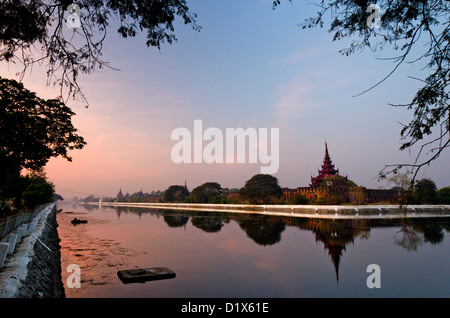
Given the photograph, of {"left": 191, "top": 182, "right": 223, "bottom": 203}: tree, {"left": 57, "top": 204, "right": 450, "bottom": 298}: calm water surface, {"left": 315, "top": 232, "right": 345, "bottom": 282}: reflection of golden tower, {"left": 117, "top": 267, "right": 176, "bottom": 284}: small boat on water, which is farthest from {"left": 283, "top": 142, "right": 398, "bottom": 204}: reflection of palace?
{"left": 117, "top": 267, "right": 176, "bottom": 284}: small boat on water

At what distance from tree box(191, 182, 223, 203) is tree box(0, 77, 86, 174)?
63.0 metres

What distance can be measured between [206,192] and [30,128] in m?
66.5

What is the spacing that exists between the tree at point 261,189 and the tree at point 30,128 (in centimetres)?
4376

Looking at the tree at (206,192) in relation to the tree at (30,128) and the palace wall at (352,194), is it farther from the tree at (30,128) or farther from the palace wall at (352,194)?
the tree at (30,128)

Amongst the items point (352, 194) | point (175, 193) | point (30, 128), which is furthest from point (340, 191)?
point (175, 193)

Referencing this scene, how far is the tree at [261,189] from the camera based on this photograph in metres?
56.3

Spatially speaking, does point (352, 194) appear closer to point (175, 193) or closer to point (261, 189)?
point (261, 189)

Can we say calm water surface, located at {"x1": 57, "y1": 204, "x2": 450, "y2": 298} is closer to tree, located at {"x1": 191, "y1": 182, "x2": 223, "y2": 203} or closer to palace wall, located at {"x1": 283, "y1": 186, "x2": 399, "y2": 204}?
palace wall, located at {"x1": 283, "y1": 186, "x2": 399, "y2": 204}

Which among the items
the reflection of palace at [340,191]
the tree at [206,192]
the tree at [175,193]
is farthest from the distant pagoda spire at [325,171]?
the tree at [175,193]

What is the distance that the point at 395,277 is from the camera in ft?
34.4

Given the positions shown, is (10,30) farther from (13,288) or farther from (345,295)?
(345,295)

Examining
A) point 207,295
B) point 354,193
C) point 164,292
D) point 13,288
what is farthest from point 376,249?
point 354,193

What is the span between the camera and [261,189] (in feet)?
186

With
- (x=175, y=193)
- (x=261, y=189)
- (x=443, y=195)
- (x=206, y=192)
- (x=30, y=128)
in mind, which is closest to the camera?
(x=30, y=128)
